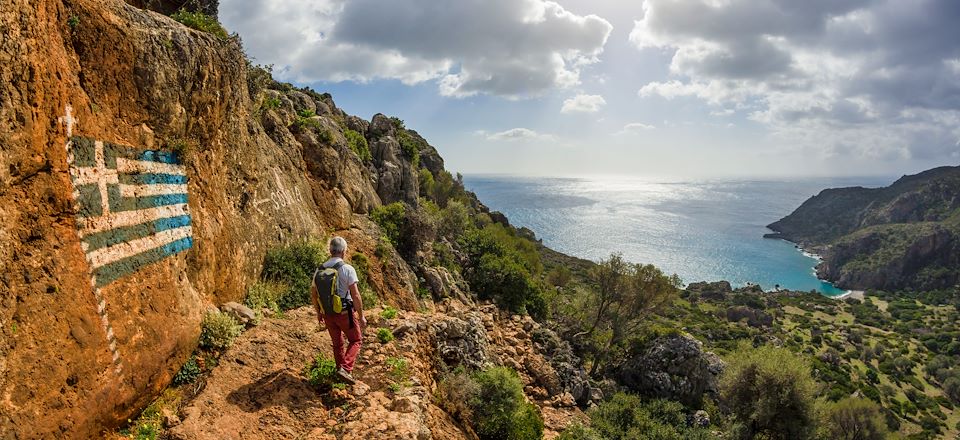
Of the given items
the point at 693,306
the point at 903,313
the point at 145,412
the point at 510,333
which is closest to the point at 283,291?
the point at 145,412

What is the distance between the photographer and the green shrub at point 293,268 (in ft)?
33.4

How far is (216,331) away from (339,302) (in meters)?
2.37

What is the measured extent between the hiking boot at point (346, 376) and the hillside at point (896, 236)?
466ft

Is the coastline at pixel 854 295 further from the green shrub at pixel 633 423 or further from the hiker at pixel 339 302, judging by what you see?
the hiker at pixel 339 302

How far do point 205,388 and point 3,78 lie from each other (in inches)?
171

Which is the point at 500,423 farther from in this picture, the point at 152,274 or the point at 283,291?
the point at 152,274

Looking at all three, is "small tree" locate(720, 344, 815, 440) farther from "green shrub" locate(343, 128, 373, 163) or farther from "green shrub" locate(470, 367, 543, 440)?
"green shrub" locate(343, 128, 373, 163)

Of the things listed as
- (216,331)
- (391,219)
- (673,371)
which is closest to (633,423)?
(673,371)

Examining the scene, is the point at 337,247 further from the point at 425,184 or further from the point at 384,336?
the point at 425,184

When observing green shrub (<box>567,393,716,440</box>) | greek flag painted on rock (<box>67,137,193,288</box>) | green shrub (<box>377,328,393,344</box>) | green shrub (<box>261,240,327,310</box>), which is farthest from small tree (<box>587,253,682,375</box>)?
greek flag painted on rock (<box>67,137,193,288</box>)

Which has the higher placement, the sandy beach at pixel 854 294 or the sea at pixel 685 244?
the sea at pixel 685 244

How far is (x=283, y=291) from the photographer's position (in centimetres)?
1016

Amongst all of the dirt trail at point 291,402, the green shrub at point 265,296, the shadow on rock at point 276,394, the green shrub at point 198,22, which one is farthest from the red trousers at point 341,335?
the green shrub at point 198,22

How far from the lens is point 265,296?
9.69 m
